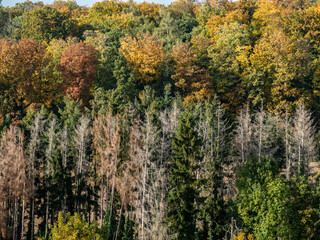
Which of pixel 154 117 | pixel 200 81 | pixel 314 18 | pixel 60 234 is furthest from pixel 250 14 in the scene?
pixel 60 234

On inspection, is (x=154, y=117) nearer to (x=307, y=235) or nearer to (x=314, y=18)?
(x=307, y=235)

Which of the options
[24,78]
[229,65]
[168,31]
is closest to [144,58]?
[229,65]

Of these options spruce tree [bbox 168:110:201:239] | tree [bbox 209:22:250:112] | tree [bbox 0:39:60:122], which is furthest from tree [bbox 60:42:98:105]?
spruce tree [bbox 168:110:201:239]

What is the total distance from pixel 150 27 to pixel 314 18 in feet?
124

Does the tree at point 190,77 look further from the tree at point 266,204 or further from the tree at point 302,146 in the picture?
the tree at point 266,204

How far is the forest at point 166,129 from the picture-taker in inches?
1387

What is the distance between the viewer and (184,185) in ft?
112

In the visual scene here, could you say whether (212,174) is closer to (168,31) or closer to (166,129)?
(166,129)

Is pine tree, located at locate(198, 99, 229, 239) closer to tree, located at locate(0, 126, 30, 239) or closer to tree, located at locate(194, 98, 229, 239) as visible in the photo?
tree, located at locate(194, 98, 229, 239)

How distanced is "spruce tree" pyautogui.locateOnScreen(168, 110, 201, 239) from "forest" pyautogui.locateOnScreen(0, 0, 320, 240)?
11 cm

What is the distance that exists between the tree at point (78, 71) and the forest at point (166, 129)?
19cm

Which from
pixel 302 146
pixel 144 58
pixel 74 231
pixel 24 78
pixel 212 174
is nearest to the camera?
pixel 74 231

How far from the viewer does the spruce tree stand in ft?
111

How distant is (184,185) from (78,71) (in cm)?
3099
